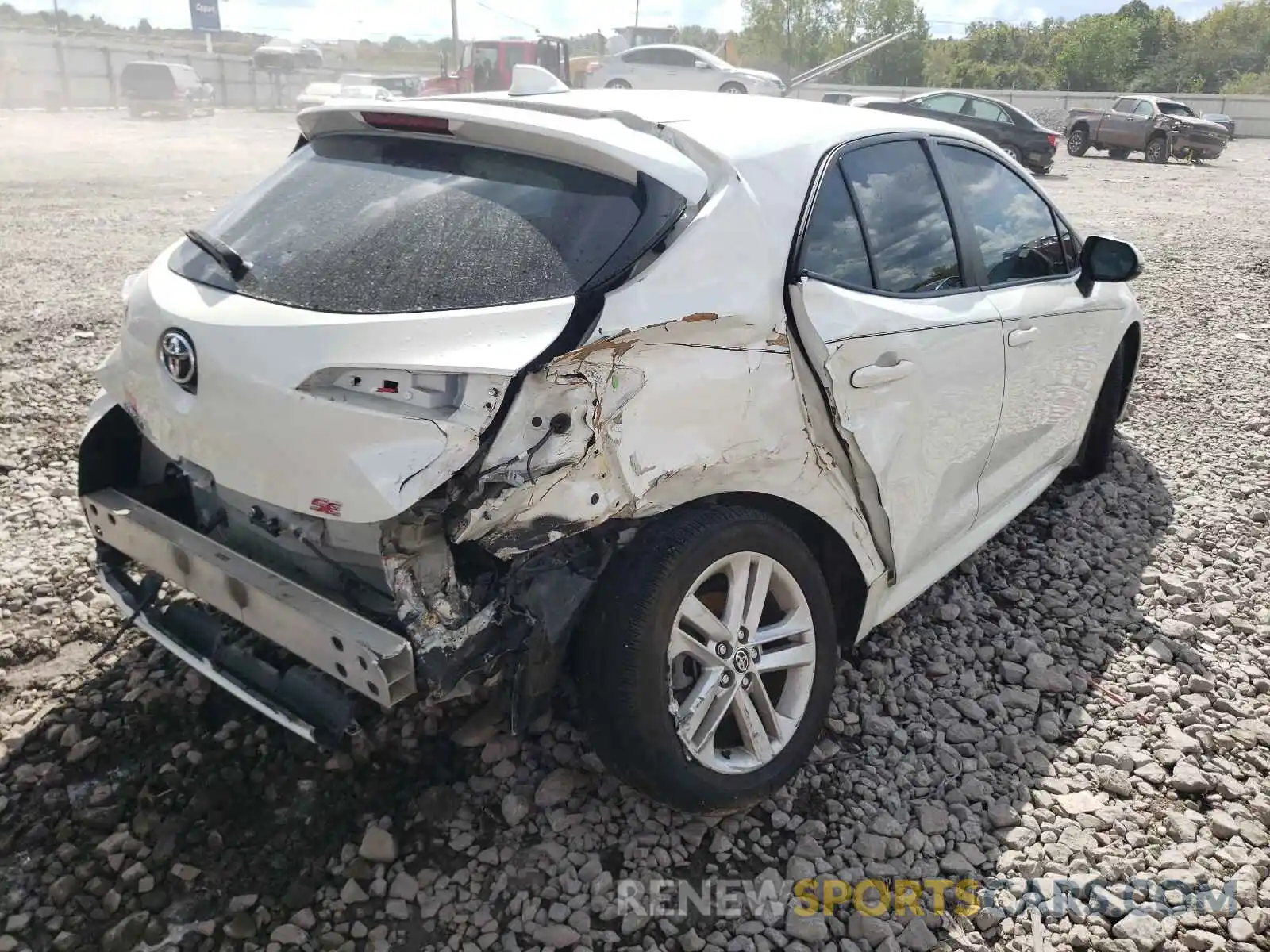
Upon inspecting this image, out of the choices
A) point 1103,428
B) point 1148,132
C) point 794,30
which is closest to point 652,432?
point 1103,428

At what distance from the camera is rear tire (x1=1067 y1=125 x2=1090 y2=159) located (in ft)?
83.3

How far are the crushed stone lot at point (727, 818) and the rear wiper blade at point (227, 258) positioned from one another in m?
1.37

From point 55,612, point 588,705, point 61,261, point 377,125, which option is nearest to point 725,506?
point 588,705

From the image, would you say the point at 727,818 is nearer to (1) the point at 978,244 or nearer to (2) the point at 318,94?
(1) the point at 978,244

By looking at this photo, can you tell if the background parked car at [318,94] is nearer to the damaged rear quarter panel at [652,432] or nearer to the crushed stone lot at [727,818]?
the crushed stone lot at [727,818]

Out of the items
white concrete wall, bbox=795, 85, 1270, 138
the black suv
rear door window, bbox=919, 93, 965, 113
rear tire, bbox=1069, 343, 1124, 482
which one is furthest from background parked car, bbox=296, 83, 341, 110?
rear tire, bbox=1069, 343, 1124, 482

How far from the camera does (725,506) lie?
2508mm

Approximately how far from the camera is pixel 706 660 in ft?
8.23

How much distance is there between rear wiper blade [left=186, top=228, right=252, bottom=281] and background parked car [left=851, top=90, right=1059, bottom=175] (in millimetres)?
18941

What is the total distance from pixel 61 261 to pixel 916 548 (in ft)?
27.5

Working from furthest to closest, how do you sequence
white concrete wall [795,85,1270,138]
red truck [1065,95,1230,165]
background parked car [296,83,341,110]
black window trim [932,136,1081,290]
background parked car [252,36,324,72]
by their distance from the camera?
background parked car [252,36,324,72], white concrete wall [795,85,1270,138], background parked car [296,83,341,110], red truck [1065,95,1230,165], black window trim [932,136,1081,290]

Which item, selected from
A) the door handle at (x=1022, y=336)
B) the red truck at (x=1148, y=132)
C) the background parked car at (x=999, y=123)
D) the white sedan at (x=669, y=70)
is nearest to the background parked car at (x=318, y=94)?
the white sedan at (x=669, y=70)

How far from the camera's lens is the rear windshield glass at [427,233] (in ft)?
7.27

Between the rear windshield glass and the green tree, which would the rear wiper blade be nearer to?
the rear windshield glass
